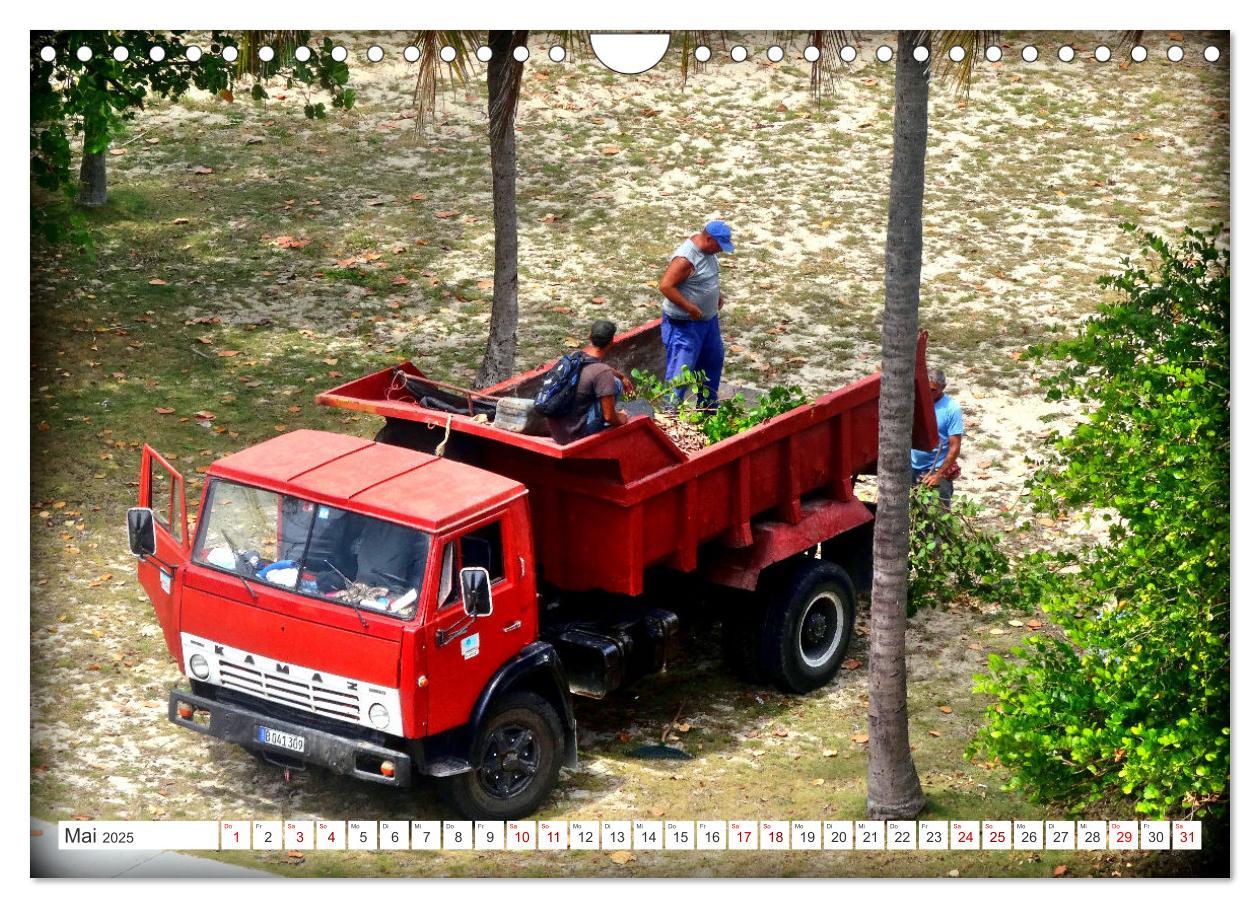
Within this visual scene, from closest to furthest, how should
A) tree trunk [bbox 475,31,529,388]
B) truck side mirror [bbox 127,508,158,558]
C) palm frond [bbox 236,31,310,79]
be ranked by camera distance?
palm frond [bbox 236,31,310,79], truck side mirror [bbox 127,508,158,558], tree trunk [bbox 475,31,529,388]

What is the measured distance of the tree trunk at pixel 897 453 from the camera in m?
9.64

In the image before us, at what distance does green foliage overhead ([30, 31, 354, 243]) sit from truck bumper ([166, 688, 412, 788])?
2.79 meters

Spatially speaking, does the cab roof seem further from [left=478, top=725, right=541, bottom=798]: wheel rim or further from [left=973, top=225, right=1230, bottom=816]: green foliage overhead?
[left=973, top=225, right=1230, bottom=816]: green foliage overhead

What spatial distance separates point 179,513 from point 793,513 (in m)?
3.91

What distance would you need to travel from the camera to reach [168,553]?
1089 centimetres

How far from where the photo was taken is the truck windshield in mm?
10344

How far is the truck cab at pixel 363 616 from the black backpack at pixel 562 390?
662 millimetres

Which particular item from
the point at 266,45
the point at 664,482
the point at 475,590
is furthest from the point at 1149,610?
the point at 266,45

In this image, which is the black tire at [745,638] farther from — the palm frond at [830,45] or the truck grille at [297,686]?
the palm frond at [830,45]

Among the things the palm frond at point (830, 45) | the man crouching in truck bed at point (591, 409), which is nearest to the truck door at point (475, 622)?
the man crouching in truck bed at point (591, 409)

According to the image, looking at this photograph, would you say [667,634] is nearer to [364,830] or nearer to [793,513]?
[793,513]

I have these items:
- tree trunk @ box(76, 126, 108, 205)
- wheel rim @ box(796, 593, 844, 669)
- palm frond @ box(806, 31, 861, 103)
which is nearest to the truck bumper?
wheel rim @ box(796, 593, 844, 669)

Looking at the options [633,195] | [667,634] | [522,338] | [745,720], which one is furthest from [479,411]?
[633,195]

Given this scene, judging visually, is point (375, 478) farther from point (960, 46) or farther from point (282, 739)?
point (960, 46)
